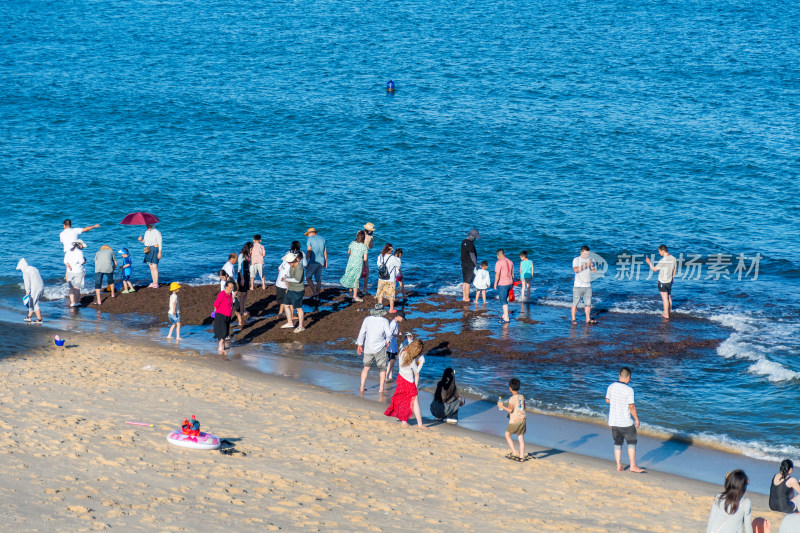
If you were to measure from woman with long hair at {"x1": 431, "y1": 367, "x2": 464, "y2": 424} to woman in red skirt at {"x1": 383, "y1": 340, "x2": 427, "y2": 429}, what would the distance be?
51 centimetres

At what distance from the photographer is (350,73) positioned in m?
49.9

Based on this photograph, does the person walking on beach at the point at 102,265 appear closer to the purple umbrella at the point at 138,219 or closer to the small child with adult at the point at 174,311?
the purple umbrella at the point at 138,219

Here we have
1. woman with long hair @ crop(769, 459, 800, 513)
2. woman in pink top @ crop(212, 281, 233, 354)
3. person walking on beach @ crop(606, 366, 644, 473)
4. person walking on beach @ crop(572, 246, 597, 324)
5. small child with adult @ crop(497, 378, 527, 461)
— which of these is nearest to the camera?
woman with long hair @ crop(769, 459, 800, 513)

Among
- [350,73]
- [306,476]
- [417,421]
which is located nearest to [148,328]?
[417,421]

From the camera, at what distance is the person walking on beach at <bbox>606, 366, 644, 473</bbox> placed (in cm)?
1142

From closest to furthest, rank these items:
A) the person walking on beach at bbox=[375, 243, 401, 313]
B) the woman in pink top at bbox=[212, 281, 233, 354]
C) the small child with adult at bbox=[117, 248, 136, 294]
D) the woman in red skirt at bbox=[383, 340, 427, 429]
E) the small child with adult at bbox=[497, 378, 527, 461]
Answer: the small child with adult at bbox=[497, 378, 527, 461], the woman in red skirt at bbox=[383, 340, 427, 429], the woman in pink top at bbox=[212, 281, 233, 354], the person walking on beach at bbox=[375, 243, 401, 313], the small child with adult at bbox=[117, 248, 136, 294]

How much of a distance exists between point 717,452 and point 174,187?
88.8 feet

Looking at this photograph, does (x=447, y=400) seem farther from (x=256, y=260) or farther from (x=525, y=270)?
(x=256, y=260)

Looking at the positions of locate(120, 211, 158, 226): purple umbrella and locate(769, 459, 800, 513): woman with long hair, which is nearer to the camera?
locate(769, 459, 800, 513): woman with long hair

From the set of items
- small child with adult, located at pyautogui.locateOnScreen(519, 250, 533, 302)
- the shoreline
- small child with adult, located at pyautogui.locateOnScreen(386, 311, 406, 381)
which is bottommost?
the shoreline

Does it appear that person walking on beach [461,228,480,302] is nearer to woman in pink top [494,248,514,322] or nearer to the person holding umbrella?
woman in pink top [494,248,514,322]

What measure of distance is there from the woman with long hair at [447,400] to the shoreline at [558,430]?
0.27 metres

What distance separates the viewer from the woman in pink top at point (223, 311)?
1631 centimetres

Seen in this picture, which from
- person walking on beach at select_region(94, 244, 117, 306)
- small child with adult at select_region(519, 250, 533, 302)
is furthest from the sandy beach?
small child with adult at select_region(519, 250, 533, 302)
